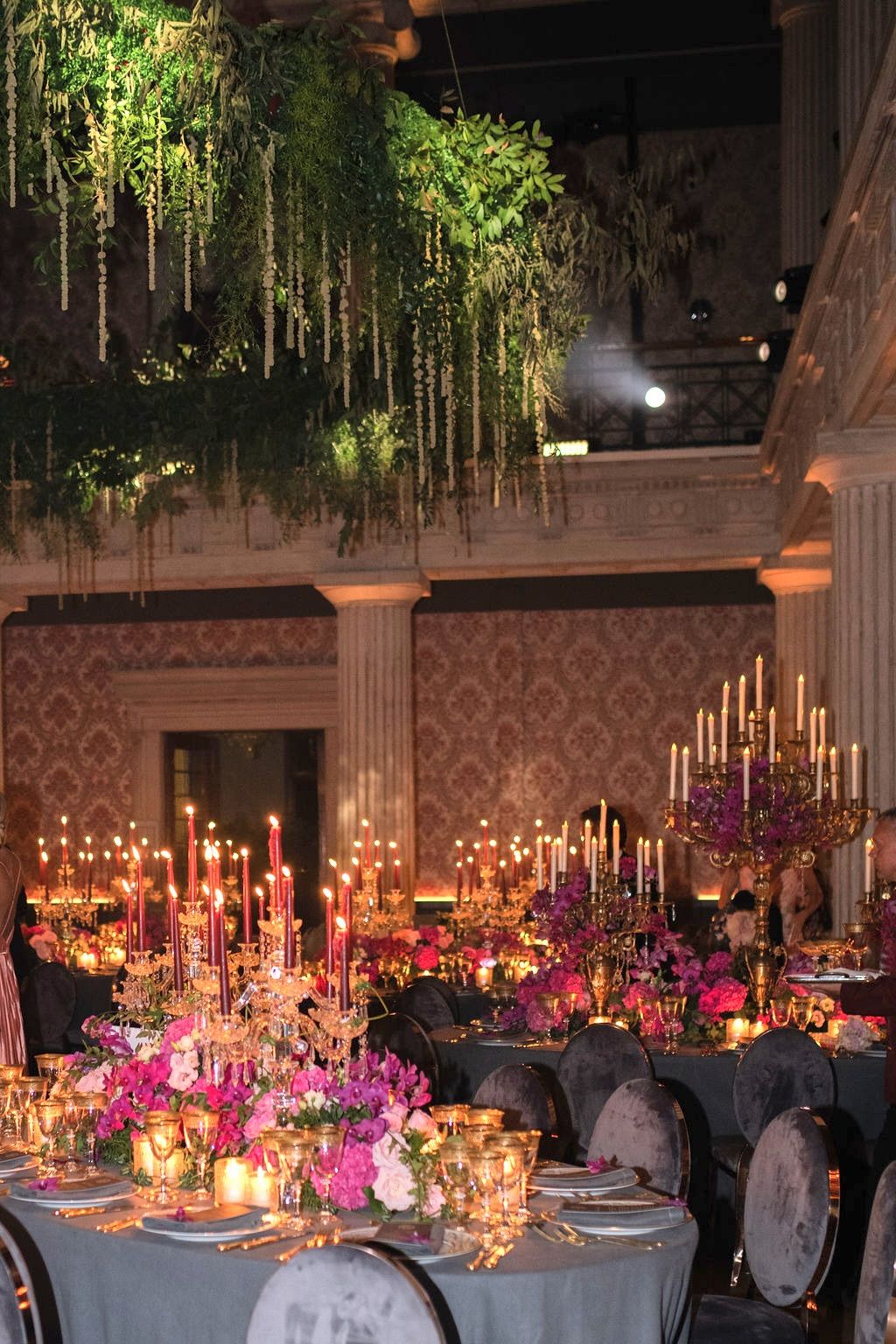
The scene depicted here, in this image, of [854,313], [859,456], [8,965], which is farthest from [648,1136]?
[859,456]

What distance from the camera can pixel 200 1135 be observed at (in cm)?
350

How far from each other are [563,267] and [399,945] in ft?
14.2

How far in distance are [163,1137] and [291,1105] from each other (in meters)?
0.32

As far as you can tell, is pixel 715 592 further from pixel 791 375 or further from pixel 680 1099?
pixel 680 1099

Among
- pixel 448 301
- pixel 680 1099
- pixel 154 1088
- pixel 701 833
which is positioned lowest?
pixel 680 1099

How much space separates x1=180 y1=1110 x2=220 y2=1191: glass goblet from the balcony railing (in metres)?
9.32

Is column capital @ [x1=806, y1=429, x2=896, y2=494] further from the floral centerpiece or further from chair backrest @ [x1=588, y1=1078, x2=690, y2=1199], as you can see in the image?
the floral centerpiece

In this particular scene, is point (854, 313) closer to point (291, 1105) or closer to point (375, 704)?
point (291, 1105)

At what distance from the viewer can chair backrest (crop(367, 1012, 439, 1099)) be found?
18.2 feet

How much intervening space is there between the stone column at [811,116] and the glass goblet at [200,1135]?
8.50 metres

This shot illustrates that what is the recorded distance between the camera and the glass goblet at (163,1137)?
3.48 metres

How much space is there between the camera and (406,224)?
12.9ft

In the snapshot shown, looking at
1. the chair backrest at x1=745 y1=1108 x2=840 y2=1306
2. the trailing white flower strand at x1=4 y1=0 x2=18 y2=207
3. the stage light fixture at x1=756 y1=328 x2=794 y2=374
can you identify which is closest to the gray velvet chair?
the chair backrest at x1=745 y1=1108 x2=840 y2=1306

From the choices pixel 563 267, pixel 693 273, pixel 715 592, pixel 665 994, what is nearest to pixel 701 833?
pixel 665 994
